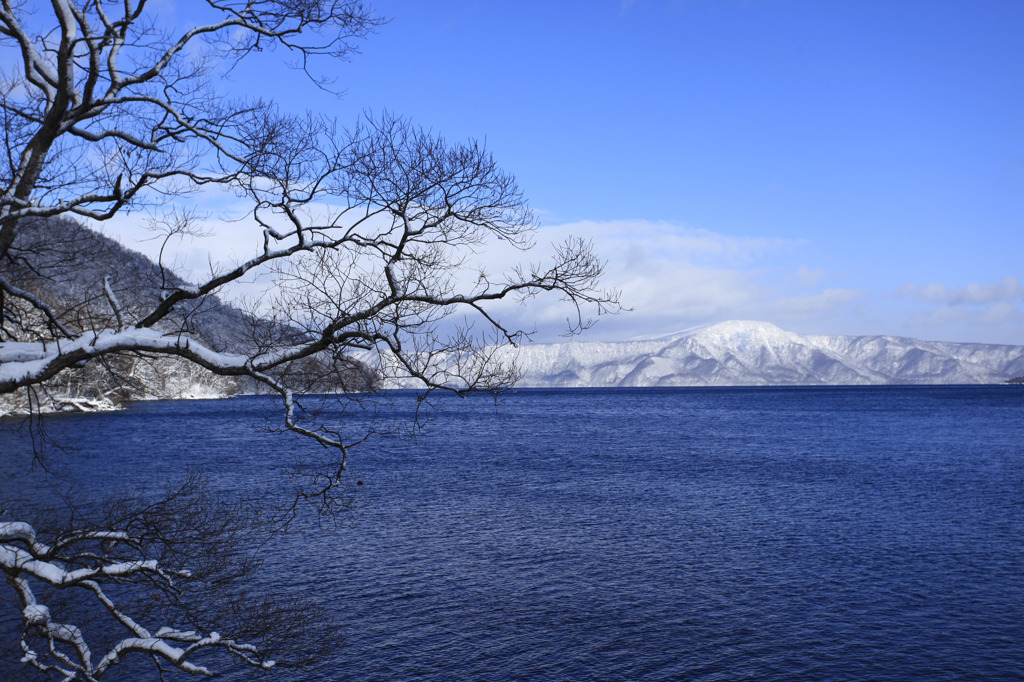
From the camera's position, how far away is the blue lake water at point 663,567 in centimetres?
1602

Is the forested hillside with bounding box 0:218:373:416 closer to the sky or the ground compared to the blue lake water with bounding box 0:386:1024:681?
closer to the sky

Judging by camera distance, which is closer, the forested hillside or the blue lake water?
the forested hillside

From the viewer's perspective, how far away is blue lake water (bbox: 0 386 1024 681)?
52.5ft

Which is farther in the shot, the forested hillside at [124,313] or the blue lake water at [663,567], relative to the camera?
the blue lake water at [663,567]

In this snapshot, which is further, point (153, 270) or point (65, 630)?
point (153, 270)

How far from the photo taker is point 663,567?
22438 millimetres

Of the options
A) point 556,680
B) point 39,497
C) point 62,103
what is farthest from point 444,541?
point 62,103

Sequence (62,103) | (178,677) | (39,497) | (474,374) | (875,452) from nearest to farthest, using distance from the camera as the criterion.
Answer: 1. (62,103)
2. (474,374)
3. (178,677)
4. (39,497)
5. (875,452)

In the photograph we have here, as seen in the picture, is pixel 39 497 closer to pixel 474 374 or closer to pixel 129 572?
pixel 129 572

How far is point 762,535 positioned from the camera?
2695 cm

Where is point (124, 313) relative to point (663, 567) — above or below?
above

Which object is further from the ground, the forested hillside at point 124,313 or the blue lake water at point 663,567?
the forested hillside at point 124,313

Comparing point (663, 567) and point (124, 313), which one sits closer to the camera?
point (124, 313)

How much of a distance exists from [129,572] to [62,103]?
485cm
